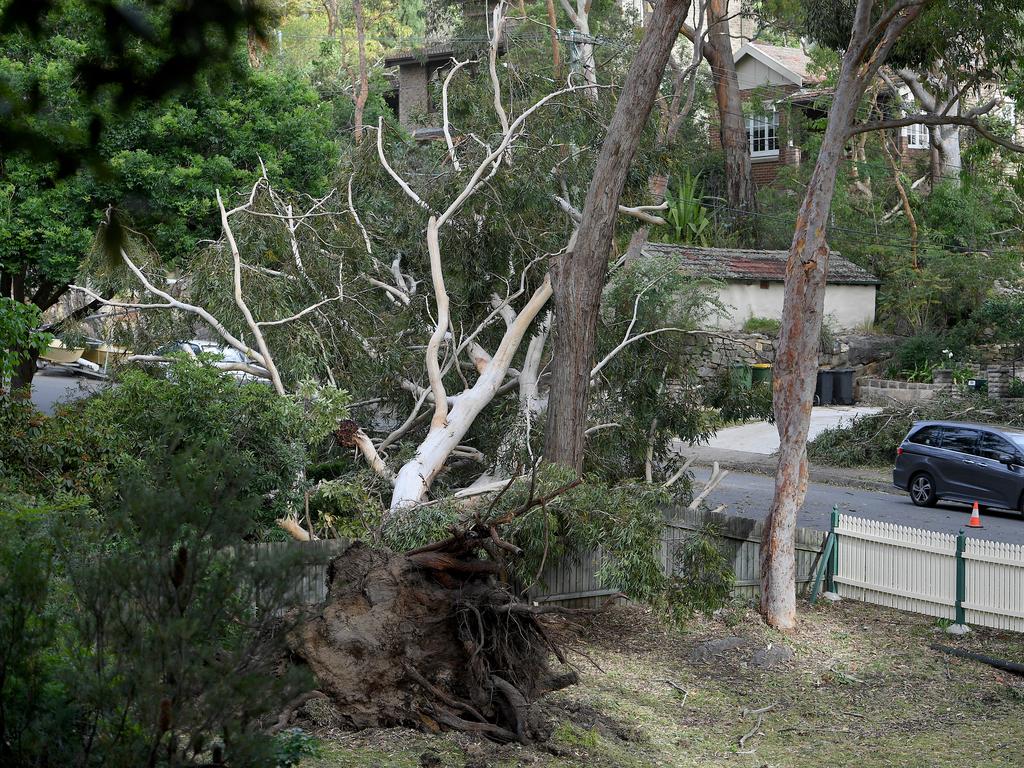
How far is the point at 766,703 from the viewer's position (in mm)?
10117

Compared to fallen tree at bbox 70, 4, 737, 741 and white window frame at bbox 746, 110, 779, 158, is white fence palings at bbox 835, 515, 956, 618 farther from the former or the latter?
white window frame at bbox 746, 110, 779, 158

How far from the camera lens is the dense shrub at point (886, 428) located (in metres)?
24.1

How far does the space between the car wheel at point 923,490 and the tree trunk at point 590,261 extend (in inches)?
375

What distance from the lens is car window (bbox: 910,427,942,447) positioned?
65.0 ft

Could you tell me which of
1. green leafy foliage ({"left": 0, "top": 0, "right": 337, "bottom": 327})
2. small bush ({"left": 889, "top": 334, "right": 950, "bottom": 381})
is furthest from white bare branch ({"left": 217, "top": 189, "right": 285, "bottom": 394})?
small bush ({"left": 889, "top": 334, "right": 950, "bottom": 381})

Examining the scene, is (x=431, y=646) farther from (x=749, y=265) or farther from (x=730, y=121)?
(x=730, y=121)

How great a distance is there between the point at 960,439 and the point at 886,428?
4968mm

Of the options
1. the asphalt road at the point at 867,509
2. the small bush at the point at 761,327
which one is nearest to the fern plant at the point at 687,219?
the small bush at the point at 761,327

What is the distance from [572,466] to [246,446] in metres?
3.78

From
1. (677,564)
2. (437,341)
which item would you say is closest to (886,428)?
(437,341)

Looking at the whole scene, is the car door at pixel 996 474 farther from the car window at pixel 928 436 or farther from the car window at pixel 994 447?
the car window at pixel 928 436

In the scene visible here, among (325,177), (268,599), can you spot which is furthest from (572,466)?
(325,177)

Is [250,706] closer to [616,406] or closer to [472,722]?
[472,722]

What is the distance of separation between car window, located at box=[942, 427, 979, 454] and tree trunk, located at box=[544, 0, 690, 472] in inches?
371
